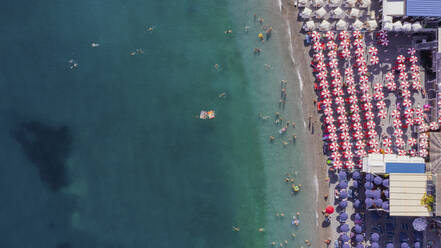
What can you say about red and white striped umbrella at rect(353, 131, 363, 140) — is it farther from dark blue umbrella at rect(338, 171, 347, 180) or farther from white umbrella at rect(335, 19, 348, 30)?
white umbrella at rect(335, 19, 348, 30)

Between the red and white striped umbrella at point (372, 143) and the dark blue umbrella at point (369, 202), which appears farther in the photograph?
the red and white striped umbrella at point (372, 143)

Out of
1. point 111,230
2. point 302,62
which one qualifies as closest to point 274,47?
point 302,62

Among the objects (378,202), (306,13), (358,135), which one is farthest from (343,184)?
(306,13)

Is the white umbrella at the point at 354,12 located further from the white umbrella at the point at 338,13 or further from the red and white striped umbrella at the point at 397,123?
the red and white striped umbrella at the point at 397,123

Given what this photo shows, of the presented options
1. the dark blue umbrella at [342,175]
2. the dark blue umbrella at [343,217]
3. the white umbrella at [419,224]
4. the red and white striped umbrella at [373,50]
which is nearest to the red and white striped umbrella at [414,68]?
the red and white striped umbrella at [373,50]

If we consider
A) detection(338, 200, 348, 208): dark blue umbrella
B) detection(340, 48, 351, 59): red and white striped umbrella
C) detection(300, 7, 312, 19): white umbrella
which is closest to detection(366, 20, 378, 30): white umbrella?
detection(340, 48, 351, 59): red and white striped umbrella

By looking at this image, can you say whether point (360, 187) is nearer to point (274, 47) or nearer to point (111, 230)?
point (274, 47)
